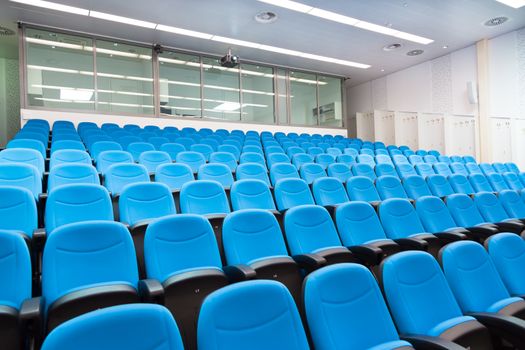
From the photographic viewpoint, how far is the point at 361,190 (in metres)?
3.25

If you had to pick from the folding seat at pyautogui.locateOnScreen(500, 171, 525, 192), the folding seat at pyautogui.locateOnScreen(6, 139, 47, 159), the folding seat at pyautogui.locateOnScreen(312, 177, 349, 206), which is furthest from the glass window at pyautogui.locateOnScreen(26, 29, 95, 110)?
the folding seat at pyautogui.locateOnScreen(500, 171, 525, 192)

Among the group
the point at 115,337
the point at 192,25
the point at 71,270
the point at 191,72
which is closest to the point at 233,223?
the point at 71,270

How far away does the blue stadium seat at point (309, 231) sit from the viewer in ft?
6.30

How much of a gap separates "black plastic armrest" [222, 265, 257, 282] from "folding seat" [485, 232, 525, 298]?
1.24 metres

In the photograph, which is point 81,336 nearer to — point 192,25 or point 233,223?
point 233,223

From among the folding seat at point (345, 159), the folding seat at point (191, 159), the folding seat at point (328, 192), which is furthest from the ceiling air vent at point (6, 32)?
the folding seat at point (328, 192)

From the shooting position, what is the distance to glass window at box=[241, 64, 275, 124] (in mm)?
8477

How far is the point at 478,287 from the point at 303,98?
27.2ft

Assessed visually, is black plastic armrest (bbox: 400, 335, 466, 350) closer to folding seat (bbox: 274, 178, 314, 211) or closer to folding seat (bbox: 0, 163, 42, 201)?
folding seat (bbox: 274, 178, 314, 211)

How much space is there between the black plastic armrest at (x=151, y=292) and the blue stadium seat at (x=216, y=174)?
192 cm

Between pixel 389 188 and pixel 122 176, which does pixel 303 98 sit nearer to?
pixel 389 188

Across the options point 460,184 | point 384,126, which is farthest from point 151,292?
point 384,126

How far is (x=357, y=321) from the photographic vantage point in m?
1.14

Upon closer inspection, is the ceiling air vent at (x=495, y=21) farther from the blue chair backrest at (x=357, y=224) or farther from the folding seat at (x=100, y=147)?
the folding seat at (x=100, y=147)
